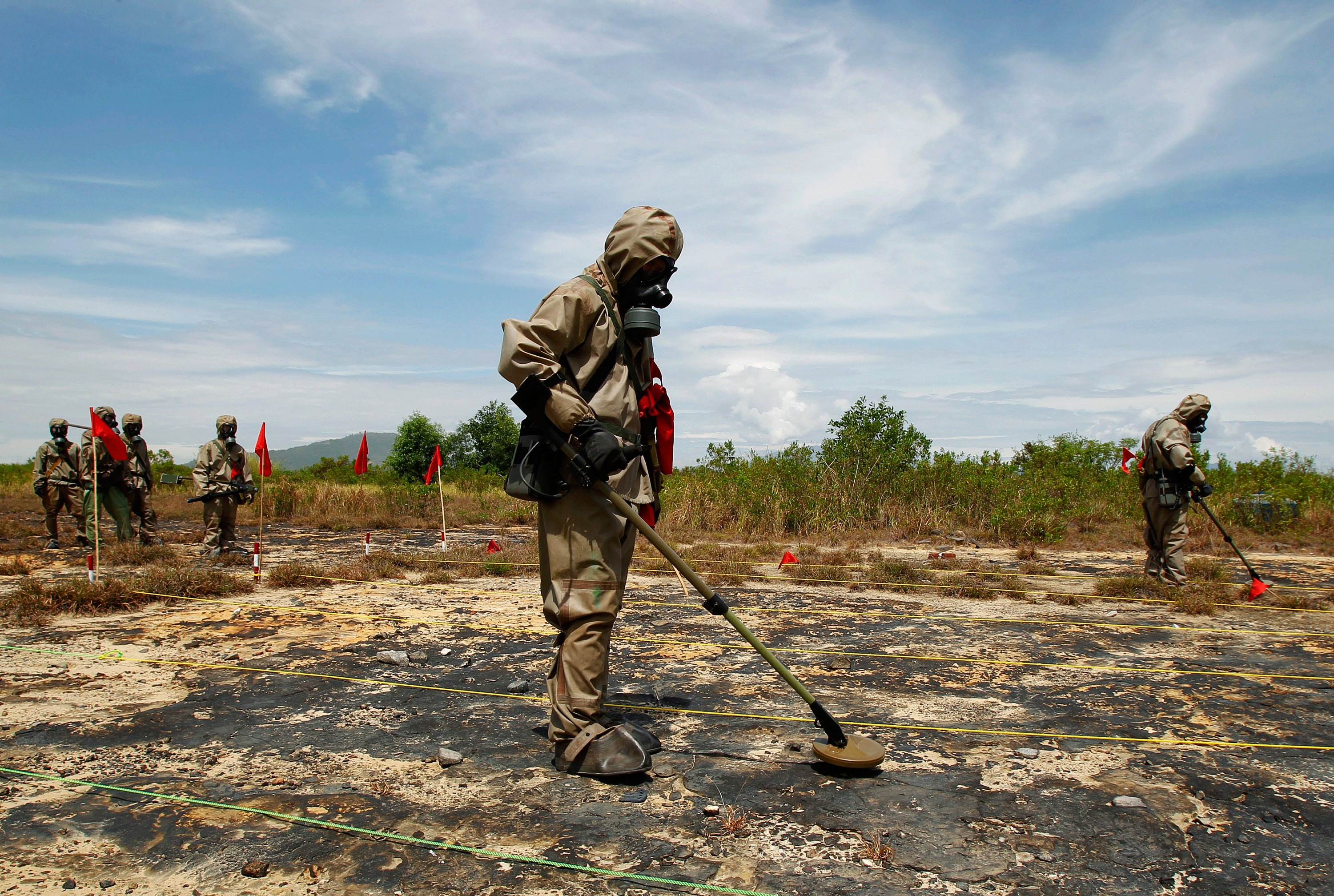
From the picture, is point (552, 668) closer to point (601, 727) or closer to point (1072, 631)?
point (601, 727)

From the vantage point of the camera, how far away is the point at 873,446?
608 inches

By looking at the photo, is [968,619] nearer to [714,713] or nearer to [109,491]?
[714,713]

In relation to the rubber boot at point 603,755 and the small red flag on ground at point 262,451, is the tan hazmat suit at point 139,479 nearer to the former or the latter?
the small red flag on ground at point 262,451

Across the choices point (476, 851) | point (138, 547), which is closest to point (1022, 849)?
point (476, 851)

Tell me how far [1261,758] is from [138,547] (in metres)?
11.8

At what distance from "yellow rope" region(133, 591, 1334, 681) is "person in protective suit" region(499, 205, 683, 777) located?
1.33 metres

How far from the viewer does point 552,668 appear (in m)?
3.31

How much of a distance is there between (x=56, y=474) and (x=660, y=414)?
44.0 feet

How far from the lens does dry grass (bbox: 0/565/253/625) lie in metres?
6.16

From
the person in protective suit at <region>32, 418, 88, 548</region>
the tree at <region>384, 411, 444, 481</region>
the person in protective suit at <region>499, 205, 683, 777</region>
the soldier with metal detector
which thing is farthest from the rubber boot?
the tree at <region>384, 411, 444, 481</region>

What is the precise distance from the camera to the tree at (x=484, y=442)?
3606cm

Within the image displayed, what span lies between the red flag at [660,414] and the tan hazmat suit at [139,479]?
1127 cm

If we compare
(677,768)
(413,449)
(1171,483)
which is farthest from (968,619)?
(413,449)

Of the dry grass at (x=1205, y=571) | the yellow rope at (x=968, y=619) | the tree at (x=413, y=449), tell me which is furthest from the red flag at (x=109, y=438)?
the tree at (x=413, y=449)
